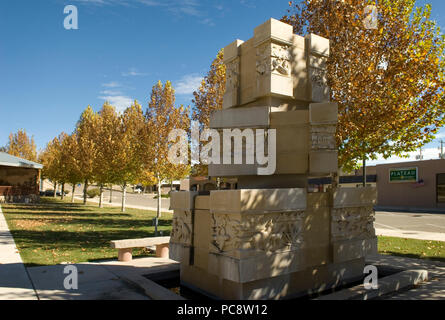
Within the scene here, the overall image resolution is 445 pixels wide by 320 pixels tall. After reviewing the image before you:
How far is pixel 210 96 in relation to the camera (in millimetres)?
17062

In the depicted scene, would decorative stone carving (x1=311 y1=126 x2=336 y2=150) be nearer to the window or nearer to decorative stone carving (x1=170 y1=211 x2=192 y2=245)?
decorative stone carving (x1=170 y1=211 x2=192 y2=245)

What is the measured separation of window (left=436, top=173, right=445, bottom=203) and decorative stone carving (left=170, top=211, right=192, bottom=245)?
38751 mm

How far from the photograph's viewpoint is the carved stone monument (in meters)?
4.64

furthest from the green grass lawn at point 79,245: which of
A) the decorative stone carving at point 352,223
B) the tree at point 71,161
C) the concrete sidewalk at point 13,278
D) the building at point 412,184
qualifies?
the building at point 412,184

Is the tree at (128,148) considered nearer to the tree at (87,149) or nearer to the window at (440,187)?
the tree at (87,149)

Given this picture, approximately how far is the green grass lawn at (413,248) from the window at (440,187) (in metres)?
28.0

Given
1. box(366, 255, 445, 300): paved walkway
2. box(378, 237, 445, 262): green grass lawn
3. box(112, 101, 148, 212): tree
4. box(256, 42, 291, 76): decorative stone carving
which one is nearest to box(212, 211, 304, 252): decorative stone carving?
box(366, 255, 445, 300): paved walkway

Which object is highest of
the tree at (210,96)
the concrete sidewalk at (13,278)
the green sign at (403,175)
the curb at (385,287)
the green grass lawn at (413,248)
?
the tree at (210,96)

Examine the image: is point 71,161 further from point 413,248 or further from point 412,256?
A: point 412,256

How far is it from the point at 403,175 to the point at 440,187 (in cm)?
418

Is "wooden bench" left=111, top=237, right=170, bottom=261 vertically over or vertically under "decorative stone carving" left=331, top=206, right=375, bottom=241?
under

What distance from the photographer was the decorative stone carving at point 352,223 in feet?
18.5

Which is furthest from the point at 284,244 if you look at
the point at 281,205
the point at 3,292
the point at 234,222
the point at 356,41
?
the point at 356,41
